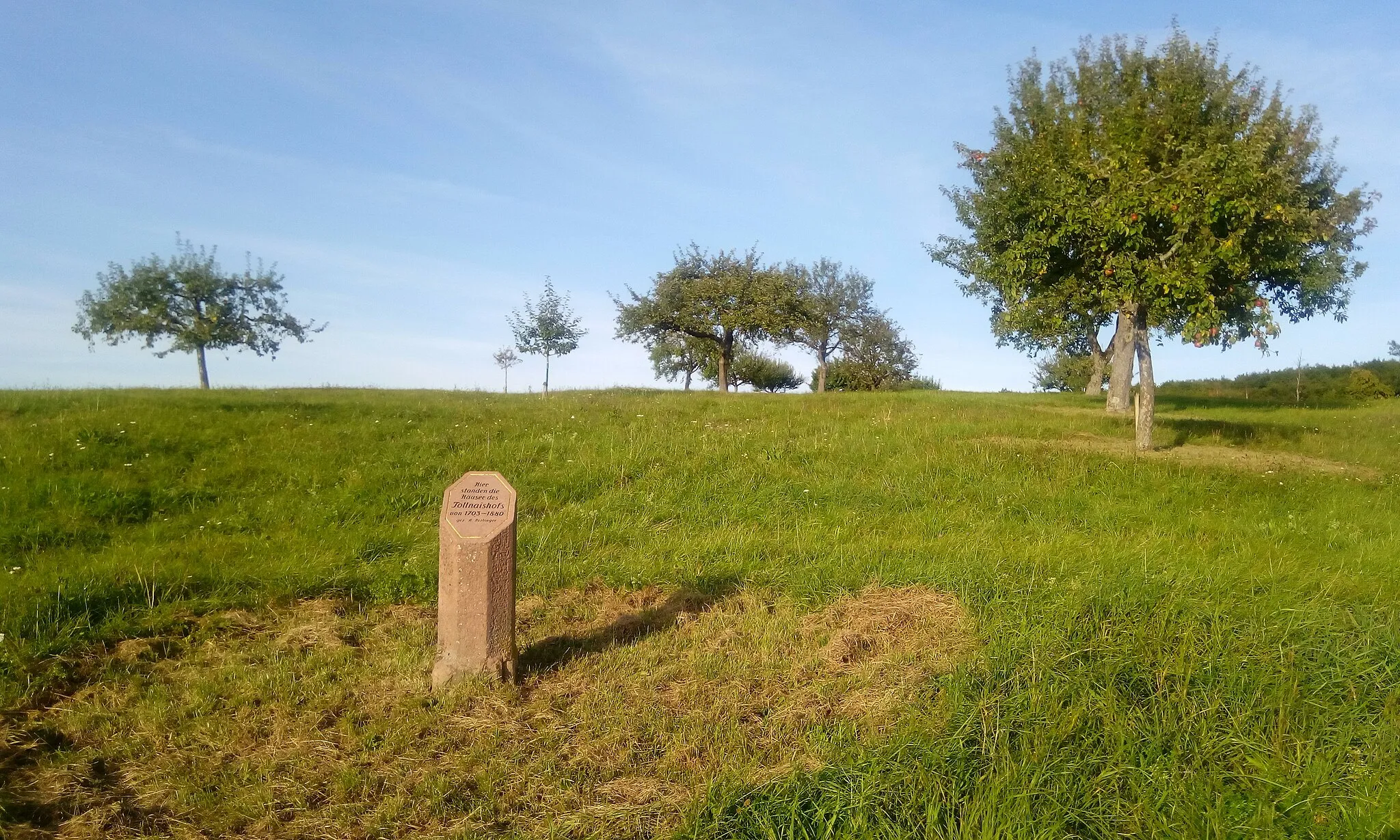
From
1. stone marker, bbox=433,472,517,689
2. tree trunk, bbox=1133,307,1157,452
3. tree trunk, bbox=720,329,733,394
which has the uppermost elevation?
tree trunk, bbox=720,329,733,394

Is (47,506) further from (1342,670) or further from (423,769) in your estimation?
(1342,670)

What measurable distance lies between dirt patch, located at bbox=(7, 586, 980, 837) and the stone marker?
0.21 metres

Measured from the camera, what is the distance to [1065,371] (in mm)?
58625

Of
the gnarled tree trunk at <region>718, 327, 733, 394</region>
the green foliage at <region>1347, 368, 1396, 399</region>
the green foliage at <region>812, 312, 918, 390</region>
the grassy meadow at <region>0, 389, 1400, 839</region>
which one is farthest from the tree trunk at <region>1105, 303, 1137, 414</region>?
the green foliage at <region>812, 312, 918, 390</region>

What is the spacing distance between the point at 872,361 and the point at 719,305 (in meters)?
24.2

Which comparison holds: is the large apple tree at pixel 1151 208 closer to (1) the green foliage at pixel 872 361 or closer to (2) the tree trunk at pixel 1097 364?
(2) the tree trunk at pixel 1097 364

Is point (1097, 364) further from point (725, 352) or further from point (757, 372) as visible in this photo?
point (757, 372)

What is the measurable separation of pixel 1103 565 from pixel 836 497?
367 centimetres

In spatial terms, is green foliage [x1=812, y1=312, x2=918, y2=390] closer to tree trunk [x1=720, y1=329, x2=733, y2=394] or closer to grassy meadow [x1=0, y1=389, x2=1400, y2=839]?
tree trunk [x1=720, y1=329, x2=733, y2=394]

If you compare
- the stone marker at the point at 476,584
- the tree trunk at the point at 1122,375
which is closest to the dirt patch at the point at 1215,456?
the tree trunk at the point at 1122,375

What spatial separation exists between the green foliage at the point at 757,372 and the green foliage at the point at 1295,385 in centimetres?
2661

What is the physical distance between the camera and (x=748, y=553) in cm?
825

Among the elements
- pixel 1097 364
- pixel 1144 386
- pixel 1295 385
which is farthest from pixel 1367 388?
pixel 1144 386

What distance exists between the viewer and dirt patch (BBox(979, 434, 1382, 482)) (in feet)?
41.3
